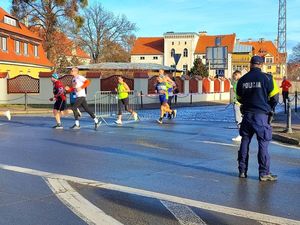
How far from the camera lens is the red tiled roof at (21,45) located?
45916 mm

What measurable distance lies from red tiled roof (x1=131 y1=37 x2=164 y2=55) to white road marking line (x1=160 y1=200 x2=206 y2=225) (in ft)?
370

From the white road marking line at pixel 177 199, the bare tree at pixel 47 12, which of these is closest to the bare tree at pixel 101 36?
the bare tree at pixel 47 12

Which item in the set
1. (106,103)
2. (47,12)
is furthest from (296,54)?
(106,103)

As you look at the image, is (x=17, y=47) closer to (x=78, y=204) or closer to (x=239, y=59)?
(x=78, y=204)

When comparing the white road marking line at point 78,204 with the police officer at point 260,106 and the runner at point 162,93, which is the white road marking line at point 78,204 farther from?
the runner at point 162,93

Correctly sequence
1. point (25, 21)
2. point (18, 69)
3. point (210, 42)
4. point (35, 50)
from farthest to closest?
point (210, 42) < point (25, 21) < point (35, 50) < point (18, 69)

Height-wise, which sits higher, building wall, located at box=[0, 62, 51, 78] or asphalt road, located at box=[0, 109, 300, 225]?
building wall, located at box=[0, 62, 51, 78]

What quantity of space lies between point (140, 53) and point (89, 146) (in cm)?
11004

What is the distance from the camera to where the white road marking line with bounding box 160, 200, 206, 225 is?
5.00 m

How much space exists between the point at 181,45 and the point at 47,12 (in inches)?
2397

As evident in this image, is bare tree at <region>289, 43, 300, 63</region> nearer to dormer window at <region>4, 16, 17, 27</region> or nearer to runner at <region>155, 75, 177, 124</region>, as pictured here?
dormer window at <region>4, 16, 17, 27</region>

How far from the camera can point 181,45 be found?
113 meters

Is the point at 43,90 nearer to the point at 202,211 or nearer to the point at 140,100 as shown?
the point at 140,100

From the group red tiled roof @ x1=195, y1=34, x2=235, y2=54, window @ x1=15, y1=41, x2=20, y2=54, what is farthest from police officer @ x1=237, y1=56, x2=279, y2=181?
red tiled roof @ x1=195, y1=34, x2=235, y2=54
